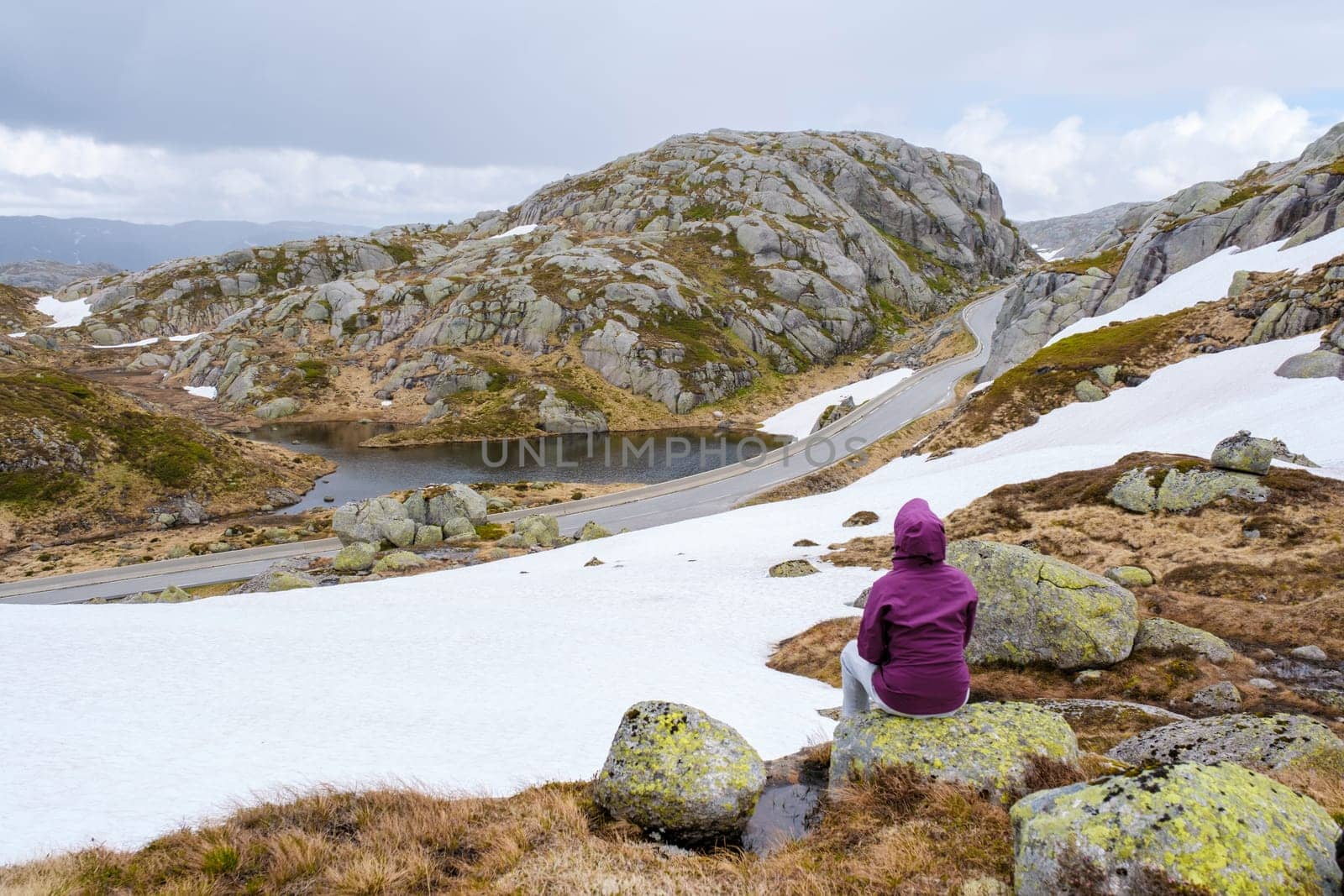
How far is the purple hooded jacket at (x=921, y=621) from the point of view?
302 inches

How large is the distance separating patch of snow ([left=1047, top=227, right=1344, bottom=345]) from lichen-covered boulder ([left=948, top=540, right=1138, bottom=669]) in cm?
5550

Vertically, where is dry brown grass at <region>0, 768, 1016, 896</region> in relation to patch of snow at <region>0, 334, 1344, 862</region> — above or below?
above

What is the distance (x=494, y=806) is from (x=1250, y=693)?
1400 cm

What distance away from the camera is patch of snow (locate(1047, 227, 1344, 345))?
53.2 metres

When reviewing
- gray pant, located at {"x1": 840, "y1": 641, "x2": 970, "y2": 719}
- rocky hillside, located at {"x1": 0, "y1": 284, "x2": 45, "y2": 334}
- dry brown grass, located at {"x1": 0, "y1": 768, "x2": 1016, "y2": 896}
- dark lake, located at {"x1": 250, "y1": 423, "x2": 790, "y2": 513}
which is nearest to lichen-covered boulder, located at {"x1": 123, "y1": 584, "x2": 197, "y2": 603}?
dark lake, located at {"x1": 250, "y1": 423, "x2": 790, "y2": 513}

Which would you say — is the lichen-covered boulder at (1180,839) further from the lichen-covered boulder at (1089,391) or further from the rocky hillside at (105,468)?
the rocky hillside at (105,468)

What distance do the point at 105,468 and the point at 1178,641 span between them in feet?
279

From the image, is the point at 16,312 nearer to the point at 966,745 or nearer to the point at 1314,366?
the point at 966,745

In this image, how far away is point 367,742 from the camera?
1241 cm

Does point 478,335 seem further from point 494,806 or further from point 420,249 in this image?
point 494,806

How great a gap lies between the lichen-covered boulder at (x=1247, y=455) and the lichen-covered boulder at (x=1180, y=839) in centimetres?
2530

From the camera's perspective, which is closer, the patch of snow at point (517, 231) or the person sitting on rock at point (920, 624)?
the person sitting on rock at point (920, 624)

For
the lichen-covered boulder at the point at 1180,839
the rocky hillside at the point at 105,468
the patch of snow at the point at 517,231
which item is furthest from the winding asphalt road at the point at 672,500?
the patch of snow at the point at 517,231

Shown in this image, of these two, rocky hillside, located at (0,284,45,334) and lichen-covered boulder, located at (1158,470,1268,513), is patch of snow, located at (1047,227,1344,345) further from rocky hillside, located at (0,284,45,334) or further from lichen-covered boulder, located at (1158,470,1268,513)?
rocky hillside, located at (0,284,45,334)
